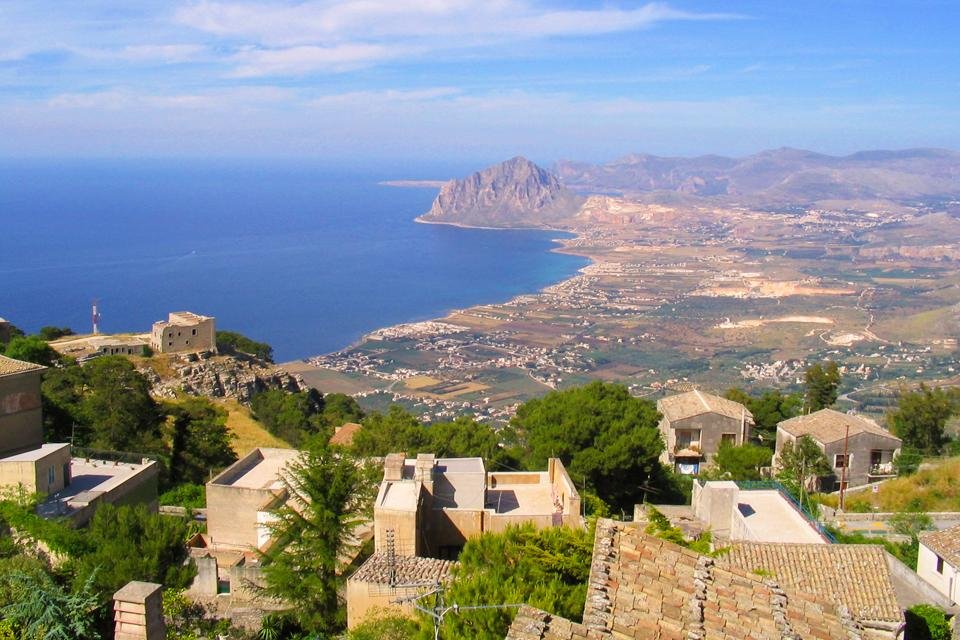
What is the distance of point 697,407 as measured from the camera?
79.5 feet

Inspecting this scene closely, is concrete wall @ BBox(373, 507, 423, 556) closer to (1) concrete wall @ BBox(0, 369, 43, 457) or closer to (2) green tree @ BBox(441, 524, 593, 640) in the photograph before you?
(2) green tree @ BBox(441, 524, 593, 640)

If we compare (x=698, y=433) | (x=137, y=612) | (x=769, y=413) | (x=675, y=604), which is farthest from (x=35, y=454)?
(x=769, y=413)

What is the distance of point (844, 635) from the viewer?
207 inches

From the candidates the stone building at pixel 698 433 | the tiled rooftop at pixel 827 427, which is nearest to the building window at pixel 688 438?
the stone building at pixel 698 433

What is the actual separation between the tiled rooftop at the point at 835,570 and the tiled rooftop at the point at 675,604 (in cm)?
349

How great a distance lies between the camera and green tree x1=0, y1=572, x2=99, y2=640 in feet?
27.4

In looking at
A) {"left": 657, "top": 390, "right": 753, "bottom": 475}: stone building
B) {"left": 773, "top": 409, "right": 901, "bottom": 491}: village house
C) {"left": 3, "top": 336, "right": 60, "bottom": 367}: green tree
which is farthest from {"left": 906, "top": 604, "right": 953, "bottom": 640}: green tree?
{"left": 3, "top": 336, "right": 60, "bottom": 367}: green tree

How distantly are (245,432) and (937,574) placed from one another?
811 inches

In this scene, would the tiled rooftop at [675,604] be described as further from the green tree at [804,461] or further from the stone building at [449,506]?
the green tree at [804,461]

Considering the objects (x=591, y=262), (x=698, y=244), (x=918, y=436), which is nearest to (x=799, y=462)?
(x=918, y=436)

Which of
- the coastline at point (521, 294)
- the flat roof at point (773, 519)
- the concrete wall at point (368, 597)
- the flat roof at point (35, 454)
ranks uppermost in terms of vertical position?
the flat roof at point (35, 454)

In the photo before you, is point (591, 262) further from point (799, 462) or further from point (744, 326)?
point (799, 462)

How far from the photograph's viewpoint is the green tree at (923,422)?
78.5 feet

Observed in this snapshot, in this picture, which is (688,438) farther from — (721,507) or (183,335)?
(183,335)
